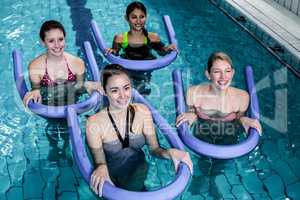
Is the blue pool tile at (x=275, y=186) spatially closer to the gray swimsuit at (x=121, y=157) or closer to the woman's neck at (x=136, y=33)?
the gray swimsuit at (x=121, y=157)

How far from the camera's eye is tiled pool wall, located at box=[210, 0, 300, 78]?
564 cm

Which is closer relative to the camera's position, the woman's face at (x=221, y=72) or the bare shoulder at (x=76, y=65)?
the woman's face at (x=221, y=72)

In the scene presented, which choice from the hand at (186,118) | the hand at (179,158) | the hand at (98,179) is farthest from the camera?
the hand at (186,118)

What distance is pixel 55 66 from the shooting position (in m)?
4.22

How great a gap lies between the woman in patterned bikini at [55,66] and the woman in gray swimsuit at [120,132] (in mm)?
760

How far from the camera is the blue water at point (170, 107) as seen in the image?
3.82m

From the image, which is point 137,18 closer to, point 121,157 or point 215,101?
point 215,101

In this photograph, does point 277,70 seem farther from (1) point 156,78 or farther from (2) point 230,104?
(2) point 230,104

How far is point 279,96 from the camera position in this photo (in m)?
5.14

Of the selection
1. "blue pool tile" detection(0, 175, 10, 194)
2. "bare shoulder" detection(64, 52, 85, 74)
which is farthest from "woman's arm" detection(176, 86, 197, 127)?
"blue pool tile" detection(0, 175, 10, 194)

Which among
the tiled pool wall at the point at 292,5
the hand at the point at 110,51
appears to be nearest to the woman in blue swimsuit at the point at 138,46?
the hand at the point at 110,51

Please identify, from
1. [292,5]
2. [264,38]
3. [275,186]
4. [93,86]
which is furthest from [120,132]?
[292,5]

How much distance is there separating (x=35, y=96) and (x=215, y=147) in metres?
1.68

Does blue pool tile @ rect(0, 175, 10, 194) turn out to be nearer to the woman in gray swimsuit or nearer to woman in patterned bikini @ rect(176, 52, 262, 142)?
the woman in gray swimsuit
